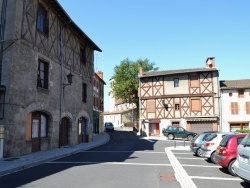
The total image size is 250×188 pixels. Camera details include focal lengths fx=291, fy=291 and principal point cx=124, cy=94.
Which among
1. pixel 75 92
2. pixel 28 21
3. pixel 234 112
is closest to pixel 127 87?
pixel 234 112

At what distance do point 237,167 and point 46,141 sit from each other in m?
12.4

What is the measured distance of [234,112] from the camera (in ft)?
115

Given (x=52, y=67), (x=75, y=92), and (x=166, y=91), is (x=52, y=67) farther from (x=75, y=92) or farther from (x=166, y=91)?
(x=166, y=91)

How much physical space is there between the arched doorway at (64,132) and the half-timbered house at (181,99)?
1904 centimetres

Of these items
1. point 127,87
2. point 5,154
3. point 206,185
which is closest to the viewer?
point 206,185

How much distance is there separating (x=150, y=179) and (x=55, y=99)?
36.4ft

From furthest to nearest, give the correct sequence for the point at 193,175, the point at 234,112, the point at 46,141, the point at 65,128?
the point at 234,112, the point at 65,128, the point at 46,141, the point at 193,175

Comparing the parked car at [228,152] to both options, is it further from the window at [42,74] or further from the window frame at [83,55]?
the window frame at [83,55]

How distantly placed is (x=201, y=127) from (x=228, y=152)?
27.6 metres

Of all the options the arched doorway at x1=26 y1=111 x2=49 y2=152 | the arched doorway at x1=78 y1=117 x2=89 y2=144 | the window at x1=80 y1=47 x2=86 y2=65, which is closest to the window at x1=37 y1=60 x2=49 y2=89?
the arched doorway at x1=26 y1=111 x2=49 y2=152

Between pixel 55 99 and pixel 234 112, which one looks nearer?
pixel 55 99

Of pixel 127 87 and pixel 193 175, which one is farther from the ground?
pixel 127 87

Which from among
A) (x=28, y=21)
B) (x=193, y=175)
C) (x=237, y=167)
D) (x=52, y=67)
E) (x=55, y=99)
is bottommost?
(x=193, y=175)

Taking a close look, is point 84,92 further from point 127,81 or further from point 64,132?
point 127,81
